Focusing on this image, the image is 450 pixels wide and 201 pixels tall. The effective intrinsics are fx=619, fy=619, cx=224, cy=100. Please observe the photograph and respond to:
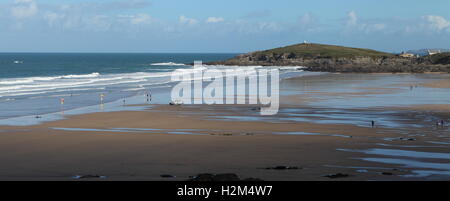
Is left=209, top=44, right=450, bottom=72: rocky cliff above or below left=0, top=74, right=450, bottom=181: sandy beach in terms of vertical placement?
above

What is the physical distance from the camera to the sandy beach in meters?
16.4

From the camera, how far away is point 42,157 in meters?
18.8

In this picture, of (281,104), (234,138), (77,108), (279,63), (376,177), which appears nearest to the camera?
(376,177)

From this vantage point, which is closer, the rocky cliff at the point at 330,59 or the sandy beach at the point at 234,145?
the sandy beach at the point at 234,145

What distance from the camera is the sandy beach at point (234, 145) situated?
1644cm

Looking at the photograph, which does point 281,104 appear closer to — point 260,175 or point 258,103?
point 258,103

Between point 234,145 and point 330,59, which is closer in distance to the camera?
point 234,145

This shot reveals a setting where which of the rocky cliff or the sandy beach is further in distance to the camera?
the rocky cliff

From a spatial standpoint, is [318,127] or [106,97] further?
[106,97]

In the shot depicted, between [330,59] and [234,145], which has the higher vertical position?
[330,59]

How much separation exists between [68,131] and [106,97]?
18.4 metres

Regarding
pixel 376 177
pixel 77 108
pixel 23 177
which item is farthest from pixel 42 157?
pixel 77 108

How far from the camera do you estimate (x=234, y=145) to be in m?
20.9
